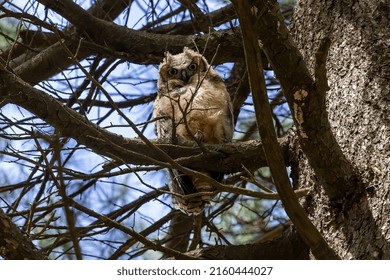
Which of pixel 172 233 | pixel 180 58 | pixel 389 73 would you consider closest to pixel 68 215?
pixel 389 73

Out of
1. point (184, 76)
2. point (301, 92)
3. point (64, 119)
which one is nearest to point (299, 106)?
point (301, 92)

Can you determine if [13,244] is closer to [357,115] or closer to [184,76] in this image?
[357,115]

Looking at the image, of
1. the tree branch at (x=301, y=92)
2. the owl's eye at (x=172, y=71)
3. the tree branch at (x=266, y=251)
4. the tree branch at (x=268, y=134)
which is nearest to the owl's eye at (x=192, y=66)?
the owl's eye at (x=172, y=71)

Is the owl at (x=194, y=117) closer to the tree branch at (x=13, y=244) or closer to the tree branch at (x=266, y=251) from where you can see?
the tree branch at (x=266, y=251)

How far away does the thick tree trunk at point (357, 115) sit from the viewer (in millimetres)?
2232

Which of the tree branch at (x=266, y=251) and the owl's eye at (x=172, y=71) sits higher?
the owl's eye at (x=172, y=71)

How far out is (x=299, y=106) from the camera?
84.6 inches

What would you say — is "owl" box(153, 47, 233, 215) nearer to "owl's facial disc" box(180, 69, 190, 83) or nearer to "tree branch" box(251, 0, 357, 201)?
"owl's facial disc" box(180, 69, 190, 83)

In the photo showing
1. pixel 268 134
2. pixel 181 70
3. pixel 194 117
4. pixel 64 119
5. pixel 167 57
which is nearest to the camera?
pixel 268 134

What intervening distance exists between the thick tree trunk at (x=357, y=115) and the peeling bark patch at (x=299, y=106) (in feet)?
0.44

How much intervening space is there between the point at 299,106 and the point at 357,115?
43cm

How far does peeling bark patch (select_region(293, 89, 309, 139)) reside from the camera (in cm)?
212

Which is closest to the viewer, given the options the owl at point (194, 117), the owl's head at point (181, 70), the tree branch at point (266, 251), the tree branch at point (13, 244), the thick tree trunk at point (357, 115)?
the tree branch at point (13, 244)
